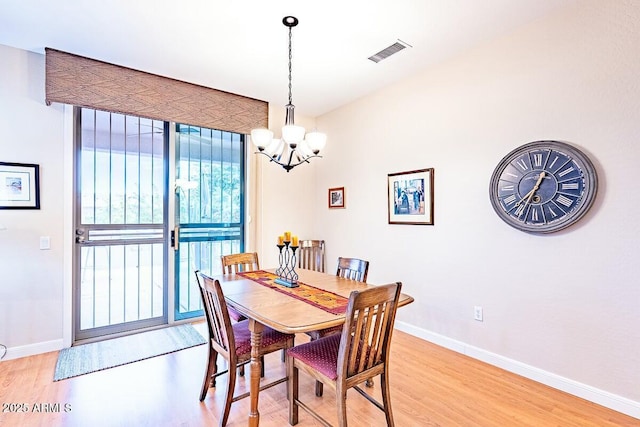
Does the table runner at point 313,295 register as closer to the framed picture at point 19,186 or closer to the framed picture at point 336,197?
the framed picture at point 336,197

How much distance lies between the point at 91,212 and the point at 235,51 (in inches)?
87.4

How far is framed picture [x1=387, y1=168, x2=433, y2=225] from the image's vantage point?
3.30 metres

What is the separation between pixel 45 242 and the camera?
2994 mm

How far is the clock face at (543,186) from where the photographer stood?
7.39ft

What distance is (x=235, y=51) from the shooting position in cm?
294

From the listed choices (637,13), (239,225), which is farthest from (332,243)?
(637,13)

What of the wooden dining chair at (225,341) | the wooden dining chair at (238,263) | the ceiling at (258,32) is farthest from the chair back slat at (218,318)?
the ceiling at (258,32)

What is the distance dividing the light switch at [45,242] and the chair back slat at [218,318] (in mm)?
1996

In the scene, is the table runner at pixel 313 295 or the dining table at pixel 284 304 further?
the table runner at pixel 313 295

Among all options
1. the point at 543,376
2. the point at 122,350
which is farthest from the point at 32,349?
the point at 543,376

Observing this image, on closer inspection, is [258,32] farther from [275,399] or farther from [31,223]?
[275,399]

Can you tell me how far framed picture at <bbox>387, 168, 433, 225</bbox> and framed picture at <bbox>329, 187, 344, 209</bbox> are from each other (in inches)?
33.5

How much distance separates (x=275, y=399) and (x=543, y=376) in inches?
81.5

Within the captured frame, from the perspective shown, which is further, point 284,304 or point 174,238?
point 174,238
